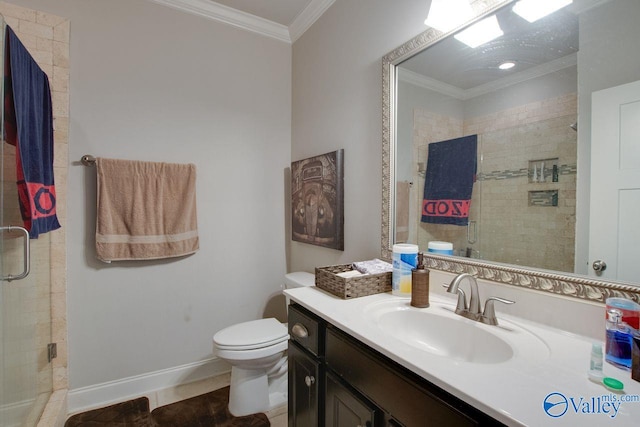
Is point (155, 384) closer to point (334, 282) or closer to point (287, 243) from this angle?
point (287, 243)

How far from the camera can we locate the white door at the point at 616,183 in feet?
2.52

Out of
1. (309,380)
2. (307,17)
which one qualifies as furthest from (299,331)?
(307,17)

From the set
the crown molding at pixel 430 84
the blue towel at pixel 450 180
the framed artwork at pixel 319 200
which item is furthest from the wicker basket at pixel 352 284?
the crown molding at pixel 430 84

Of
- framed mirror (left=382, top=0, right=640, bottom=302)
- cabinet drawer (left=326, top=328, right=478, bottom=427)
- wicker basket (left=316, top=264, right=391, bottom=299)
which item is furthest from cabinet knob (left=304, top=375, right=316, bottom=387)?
framed mirror (left=382, top=0, right=640, bottom=302)

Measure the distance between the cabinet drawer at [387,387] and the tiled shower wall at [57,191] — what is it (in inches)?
64.8

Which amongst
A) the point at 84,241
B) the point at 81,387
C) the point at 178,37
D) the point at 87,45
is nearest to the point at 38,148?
the point at 84,241

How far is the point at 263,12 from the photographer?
2168 millimetres

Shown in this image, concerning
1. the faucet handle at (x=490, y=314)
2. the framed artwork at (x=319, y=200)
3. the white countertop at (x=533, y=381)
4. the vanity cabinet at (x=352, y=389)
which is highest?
A: the framed artwork at (x=319, y=200)

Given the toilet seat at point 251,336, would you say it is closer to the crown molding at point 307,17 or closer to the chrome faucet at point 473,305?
the chrome faucet at point 473,305

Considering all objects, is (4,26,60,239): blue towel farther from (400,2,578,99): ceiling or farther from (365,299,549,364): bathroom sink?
(400,2,578,99): ceiling

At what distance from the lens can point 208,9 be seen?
2.07 metres

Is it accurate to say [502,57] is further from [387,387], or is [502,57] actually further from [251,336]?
[251,336]

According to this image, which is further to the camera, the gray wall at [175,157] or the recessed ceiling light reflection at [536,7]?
the gray wall at [175,157]

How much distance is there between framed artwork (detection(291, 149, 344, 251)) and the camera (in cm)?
184
